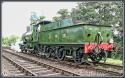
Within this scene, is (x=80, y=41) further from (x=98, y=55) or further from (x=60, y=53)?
(x=60, y=53)

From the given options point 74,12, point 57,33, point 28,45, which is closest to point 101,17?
point 74,12

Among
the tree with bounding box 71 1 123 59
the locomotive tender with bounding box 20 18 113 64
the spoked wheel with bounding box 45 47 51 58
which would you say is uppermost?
the tree with bounding box 71 1 123 59

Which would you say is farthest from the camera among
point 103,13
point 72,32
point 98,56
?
point 103,13

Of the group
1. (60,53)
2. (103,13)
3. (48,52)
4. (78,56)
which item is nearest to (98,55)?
(78,56)

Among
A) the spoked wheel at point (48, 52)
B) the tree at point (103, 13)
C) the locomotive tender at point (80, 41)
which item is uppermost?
the tree at point (103, 13)

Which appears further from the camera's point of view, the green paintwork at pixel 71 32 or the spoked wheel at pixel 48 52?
the spoked wheel at pixel 48 52

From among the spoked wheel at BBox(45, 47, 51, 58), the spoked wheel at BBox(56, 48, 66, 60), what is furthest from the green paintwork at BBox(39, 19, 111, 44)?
the spoked wheel at BBox(45, 47, 51, 58)

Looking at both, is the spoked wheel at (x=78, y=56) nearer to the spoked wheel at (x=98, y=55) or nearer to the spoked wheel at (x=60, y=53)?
the spoked wheel at (x=98, y=55)

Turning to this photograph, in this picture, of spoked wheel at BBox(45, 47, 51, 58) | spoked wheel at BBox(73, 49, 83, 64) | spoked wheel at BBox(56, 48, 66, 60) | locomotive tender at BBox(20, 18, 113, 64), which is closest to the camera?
locomotive tender at BBox(20, 18, 113, 64)

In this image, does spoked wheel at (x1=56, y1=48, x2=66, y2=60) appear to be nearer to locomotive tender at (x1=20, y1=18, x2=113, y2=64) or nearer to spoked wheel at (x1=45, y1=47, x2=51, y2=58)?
locomotive tender at (x1=20, y1=18, x2=113, y2=64)

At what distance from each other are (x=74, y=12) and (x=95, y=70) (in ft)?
50.5

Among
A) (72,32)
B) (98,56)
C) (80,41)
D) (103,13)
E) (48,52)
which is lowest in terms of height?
(48,52)

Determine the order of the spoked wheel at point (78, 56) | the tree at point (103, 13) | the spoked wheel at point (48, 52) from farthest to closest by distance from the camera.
Result: the tree at point (103, 13), the spoked wheel at point (48, 52), the spoked wheel at point (78, 56)

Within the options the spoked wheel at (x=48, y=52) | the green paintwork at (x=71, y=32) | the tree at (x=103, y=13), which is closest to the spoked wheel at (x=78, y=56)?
the green paintwork at (x=71, y=32)
